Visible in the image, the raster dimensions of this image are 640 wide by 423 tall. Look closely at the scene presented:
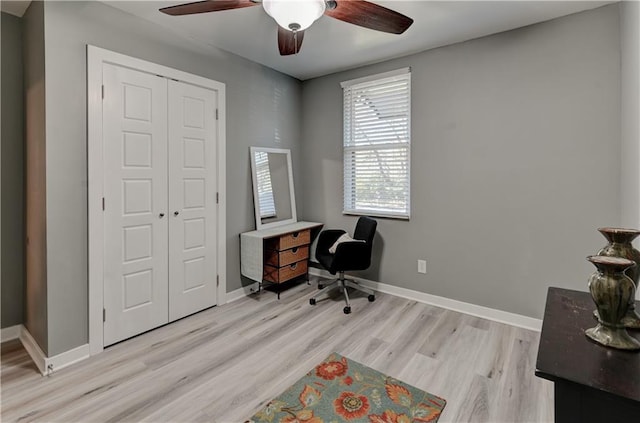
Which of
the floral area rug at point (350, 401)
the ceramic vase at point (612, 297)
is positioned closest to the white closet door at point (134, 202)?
the floral area rug at point (350, 401)

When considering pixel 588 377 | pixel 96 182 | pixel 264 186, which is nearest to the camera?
pixel 588 377

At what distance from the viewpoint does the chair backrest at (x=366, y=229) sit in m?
3.33

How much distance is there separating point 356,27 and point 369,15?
95 cm

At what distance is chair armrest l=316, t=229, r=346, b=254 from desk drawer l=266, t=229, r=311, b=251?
20 centimetres

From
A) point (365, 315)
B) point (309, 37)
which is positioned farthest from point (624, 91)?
point (365, 315)

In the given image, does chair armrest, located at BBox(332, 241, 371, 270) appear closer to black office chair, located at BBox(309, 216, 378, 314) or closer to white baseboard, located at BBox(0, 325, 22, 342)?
black office chair, located at BBox(309, 216, 378, 314)

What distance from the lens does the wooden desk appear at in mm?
3299

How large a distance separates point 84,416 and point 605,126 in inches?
154

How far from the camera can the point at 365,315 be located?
3027 millimetres

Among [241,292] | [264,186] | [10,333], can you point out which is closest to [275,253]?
[241,292]

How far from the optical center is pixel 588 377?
2.92 ft

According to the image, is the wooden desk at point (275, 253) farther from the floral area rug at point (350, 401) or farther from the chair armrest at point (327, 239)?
the floral area rug at point (350, 401)

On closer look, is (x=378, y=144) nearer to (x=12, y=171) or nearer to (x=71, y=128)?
(x=71, y=128)

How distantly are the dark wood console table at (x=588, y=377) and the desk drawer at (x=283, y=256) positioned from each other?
8.56ft
